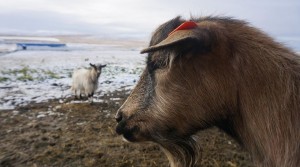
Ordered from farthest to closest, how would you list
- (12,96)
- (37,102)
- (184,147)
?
(12,96) < (37,102) < (184,147)

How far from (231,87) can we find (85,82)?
10.5 metres

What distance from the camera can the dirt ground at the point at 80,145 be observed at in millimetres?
5438

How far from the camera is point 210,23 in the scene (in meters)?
2.45

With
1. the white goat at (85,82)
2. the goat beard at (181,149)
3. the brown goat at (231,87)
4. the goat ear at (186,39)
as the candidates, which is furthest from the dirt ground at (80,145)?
the white goat at (85,82)

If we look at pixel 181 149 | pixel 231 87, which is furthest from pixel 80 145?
pixel 231 87

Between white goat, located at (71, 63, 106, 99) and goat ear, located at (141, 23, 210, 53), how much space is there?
975 cm

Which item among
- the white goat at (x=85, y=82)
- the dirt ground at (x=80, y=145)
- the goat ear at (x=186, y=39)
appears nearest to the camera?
the goat ear at (x=186, y=39)

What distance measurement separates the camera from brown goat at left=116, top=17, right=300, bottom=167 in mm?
2203

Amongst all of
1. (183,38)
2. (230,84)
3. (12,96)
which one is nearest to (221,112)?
(230,84)

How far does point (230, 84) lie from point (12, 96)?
10.4m

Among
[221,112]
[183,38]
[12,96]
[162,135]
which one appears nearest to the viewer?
[183,38]

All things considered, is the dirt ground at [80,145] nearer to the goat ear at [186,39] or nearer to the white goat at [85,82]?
the goat ear at [186,39]

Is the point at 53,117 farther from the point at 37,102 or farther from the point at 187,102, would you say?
the point at 187,102

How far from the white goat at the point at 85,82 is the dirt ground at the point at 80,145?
299 centimetres
